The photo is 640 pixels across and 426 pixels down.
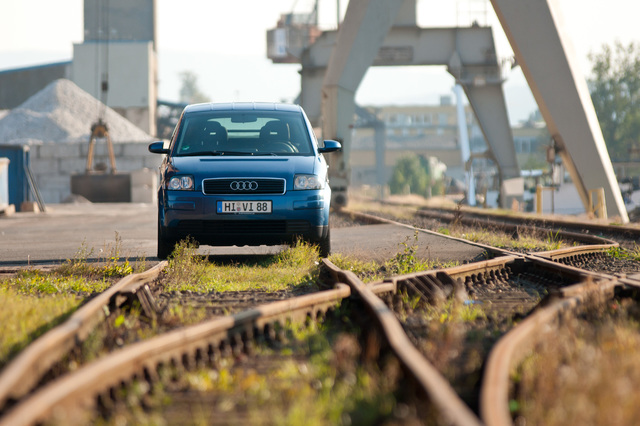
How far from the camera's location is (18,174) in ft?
81.4

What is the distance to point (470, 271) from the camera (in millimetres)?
6230

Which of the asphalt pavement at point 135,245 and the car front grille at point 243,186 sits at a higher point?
the car front grille at point 243,186

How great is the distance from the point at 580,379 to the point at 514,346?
54 centimetres

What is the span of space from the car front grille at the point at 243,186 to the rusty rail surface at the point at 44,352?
3.24m

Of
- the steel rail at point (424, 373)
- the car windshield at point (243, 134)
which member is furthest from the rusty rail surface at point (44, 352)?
the car windshield at point (243, 134)

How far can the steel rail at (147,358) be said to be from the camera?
223cm

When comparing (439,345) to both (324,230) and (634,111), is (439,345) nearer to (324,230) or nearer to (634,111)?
(324,230)

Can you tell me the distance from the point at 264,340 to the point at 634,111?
10506cm

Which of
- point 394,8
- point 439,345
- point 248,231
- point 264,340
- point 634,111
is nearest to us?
point 439,345

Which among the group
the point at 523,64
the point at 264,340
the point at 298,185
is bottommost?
the point at 264,340

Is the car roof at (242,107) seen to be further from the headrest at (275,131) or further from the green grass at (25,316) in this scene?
the green grass at (25,316)

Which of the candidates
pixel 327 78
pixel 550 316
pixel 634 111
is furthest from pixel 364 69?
pixel 634 111

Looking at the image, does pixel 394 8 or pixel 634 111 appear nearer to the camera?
pixel 394 8

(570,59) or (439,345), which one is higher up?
(570,59)
